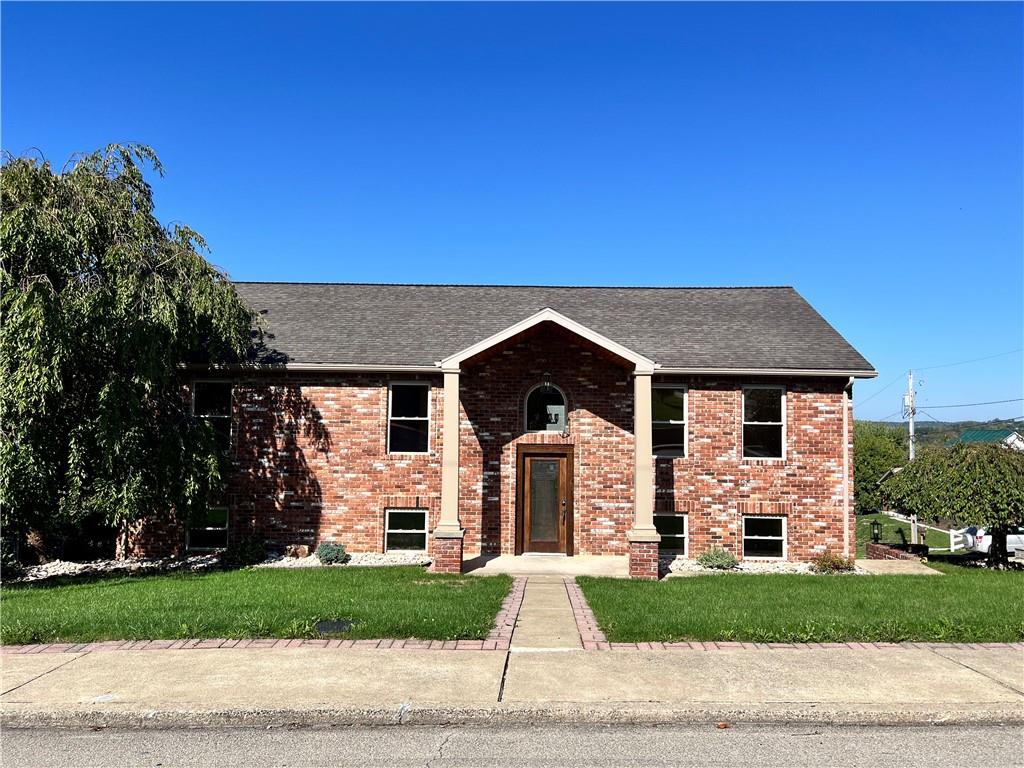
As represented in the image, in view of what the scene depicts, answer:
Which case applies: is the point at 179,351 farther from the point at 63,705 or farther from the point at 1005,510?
the point at 1005,510

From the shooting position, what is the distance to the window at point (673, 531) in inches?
570

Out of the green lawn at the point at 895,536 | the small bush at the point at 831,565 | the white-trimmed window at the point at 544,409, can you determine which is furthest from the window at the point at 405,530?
the green lawn at the point at 895,536

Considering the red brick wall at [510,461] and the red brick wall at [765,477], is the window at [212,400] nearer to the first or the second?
the red brick wall at [510,461]

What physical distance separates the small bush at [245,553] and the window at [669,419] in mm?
8077

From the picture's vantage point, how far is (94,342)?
443 inches

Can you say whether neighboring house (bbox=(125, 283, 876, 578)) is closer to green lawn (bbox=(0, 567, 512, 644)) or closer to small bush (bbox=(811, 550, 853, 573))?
small bush (bbox=(811, 550, 853, 573))

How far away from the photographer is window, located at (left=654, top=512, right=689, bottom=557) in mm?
14484

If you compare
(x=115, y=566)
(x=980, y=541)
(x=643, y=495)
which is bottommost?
(x=980, y=541)

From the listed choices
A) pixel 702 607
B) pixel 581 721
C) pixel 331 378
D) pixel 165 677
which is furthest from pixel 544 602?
pixel 331 378

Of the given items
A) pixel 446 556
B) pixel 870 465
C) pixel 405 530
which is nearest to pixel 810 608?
pixel 446 556

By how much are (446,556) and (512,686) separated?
20.5ft

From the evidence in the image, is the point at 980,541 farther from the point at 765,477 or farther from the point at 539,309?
the point at 539,309

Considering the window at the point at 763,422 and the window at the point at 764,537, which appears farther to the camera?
the window at the point at 763,422

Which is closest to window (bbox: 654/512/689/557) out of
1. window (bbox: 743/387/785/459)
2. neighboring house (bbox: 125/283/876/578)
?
neighboring house (bbox: 125/283/876/578)
